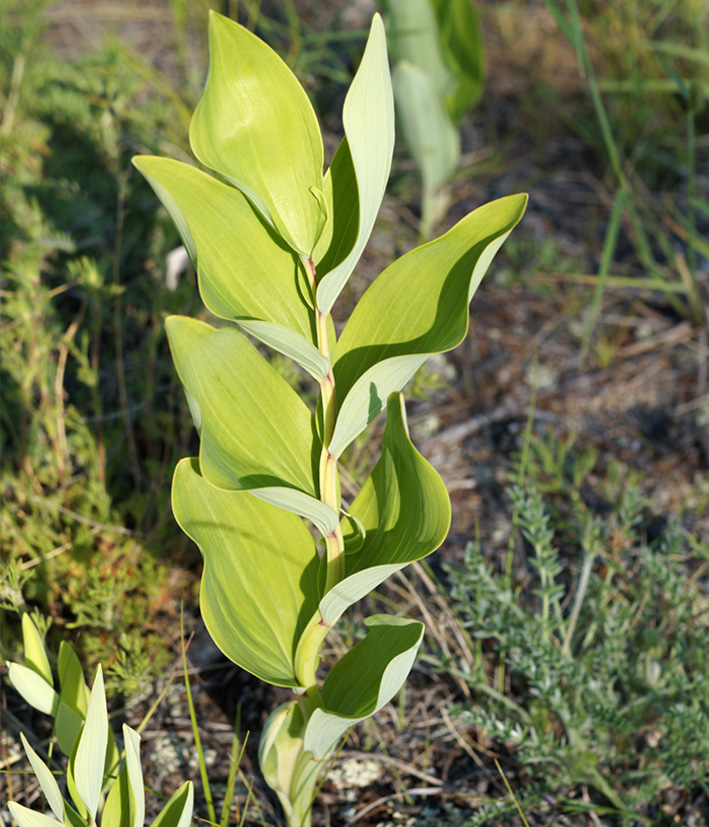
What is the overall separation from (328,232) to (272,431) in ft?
0.77

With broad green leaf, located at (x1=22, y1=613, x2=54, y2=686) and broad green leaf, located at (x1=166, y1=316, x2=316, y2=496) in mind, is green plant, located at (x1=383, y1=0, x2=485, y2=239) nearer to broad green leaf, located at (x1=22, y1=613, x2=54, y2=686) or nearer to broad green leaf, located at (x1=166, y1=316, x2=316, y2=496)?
broad green leaf, located at (x1=166, y1=316, x2=316, y2=496)

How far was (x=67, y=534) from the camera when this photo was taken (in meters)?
1.41

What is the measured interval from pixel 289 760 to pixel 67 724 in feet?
0.96

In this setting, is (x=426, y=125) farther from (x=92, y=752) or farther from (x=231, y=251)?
(x=92, y=752)

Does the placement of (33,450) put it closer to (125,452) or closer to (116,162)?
(125,452)

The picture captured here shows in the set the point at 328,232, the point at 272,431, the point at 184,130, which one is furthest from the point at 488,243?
the point at 184,130

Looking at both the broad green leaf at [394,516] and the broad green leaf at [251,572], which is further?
the broad green leaf at [251,572]

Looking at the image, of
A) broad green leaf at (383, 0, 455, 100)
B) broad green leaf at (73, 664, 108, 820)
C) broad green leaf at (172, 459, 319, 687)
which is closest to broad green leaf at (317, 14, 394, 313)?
broad green leaf at (172, 459, 319, 687)

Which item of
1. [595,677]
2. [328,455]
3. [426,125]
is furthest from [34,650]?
[426,125]

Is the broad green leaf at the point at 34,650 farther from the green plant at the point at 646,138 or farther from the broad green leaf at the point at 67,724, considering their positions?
the green plant at the point at 646,138

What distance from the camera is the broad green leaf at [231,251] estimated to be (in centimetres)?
77

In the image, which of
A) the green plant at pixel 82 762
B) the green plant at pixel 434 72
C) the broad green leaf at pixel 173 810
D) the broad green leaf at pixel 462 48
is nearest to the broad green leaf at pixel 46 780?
the green plant at pixel 82 762

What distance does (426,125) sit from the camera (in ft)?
6.54

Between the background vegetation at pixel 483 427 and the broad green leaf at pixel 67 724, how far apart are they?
0.25ft
